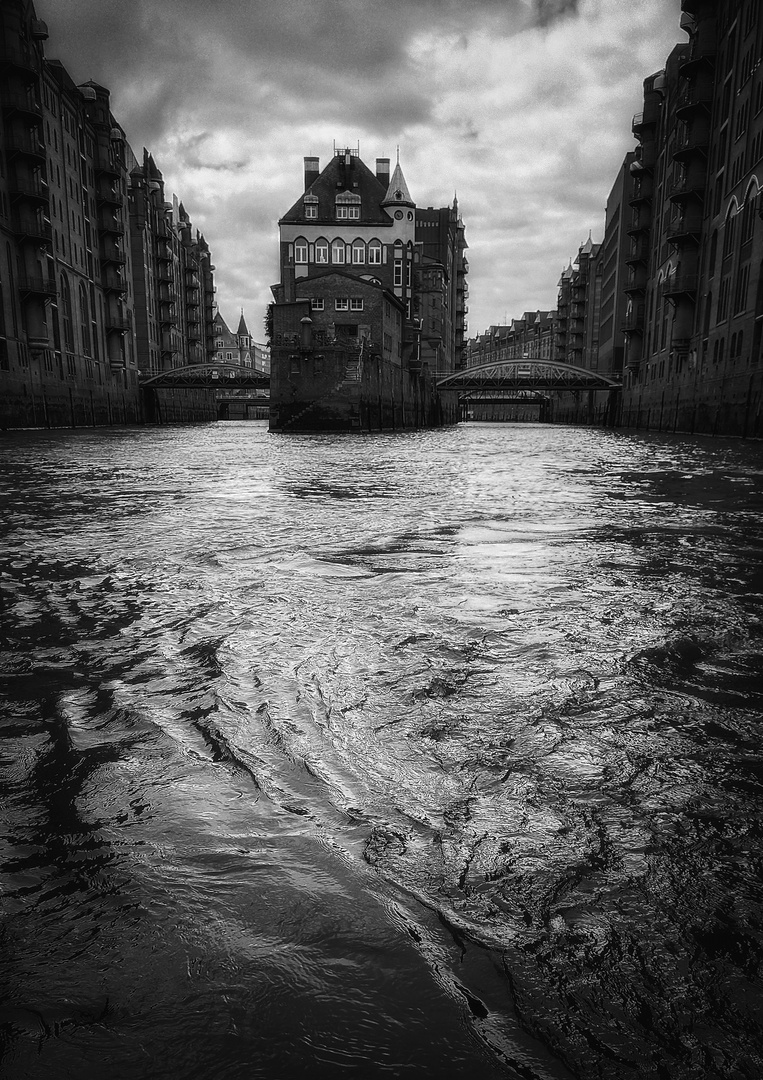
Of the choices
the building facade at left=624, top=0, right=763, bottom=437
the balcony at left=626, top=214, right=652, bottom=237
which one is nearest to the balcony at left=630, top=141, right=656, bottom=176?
the building facade at left=624, top=0, right=763, bottom=437

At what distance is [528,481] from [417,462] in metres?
6.47

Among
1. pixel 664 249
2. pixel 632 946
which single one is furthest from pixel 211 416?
pixel 632 946

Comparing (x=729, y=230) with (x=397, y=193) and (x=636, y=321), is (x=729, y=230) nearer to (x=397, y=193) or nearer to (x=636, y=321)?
(x=636, y=321)

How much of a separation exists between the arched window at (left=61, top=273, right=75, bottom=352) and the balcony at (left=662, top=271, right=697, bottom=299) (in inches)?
1577

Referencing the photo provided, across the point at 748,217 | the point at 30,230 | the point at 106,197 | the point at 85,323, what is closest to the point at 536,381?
the point at 748,217

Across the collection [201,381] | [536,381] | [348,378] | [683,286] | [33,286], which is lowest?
[348,378]

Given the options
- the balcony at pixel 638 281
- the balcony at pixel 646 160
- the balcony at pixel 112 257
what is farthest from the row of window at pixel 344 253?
the balcony at pixel 646 160

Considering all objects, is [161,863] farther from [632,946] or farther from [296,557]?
[296,557]

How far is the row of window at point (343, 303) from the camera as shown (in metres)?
47.1

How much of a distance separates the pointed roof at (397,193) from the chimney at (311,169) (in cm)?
893

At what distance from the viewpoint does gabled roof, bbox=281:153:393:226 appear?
70000 millimetres

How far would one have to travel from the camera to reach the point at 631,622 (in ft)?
18.5

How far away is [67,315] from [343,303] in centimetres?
2032

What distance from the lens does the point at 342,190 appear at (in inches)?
2793
